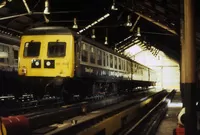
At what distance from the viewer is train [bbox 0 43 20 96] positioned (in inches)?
563

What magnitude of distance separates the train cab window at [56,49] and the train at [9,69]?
1775 millimetres

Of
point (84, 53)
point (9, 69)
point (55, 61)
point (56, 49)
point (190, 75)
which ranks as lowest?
point (190, 75)

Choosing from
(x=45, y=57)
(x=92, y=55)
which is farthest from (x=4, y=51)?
(x=92, y=55)

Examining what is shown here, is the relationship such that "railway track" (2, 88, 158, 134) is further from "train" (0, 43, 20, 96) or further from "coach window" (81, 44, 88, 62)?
"train" (0, 43, 20, 96)

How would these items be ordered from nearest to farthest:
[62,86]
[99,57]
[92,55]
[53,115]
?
[53,115]
[62,86]
[92,55]
[99,57]

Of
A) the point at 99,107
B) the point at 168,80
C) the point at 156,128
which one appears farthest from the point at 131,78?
the point at 168,80

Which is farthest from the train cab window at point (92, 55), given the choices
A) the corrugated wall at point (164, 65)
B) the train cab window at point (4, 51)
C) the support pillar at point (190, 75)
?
the corrugated wall at point (164, 65)

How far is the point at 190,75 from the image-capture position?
6113mm

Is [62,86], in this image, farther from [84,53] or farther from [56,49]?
[84,53]

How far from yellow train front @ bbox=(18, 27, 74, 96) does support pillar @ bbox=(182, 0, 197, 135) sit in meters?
7.94

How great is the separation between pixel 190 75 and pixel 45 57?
9.05m

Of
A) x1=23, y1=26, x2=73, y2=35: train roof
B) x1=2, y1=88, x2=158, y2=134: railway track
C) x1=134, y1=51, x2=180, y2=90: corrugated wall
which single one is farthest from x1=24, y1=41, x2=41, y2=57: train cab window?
x1=134, y1=51, x2=180, y2=90: corrugated wall

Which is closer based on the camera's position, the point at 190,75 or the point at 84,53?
the point at 190,75

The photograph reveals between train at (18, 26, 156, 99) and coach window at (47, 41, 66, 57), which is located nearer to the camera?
train at (18, 26, 156, 99)
